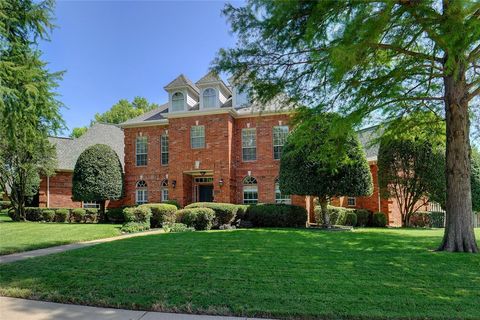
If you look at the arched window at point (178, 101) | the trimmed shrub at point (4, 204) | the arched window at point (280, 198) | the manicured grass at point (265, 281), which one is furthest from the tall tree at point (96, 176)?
the trimmed shrub at point (4, 204)

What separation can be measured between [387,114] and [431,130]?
1915mm

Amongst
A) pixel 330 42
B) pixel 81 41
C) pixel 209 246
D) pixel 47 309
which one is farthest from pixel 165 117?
pixel 47 309

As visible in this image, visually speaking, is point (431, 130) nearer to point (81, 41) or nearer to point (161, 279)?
point (161, 279)

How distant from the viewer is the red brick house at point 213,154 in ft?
64.2

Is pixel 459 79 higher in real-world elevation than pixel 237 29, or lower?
lower

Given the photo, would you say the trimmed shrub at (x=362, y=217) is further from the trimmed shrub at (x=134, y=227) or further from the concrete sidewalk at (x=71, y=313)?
the concrete sidewalk at (x=71, y=313)

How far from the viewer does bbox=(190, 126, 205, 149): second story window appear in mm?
20156

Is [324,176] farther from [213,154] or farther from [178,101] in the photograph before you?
[178,101]

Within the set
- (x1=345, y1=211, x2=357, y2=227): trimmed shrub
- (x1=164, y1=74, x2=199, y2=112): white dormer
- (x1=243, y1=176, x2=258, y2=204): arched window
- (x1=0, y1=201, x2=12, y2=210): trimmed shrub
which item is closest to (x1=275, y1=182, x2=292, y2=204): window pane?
(x1=243, y1=176, x2=258, y2=204): arched window

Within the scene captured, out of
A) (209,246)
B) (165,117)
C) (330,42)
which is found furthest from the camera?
(165,117)

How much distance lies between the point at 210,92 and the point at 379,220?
12278mm

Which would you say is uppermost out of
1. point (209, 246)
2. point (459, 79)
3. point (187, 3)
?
point (187, 3)

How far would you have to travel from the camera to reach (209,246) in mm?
8578

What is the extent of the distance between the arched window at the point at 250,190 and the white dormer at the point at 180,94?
5.73 m
